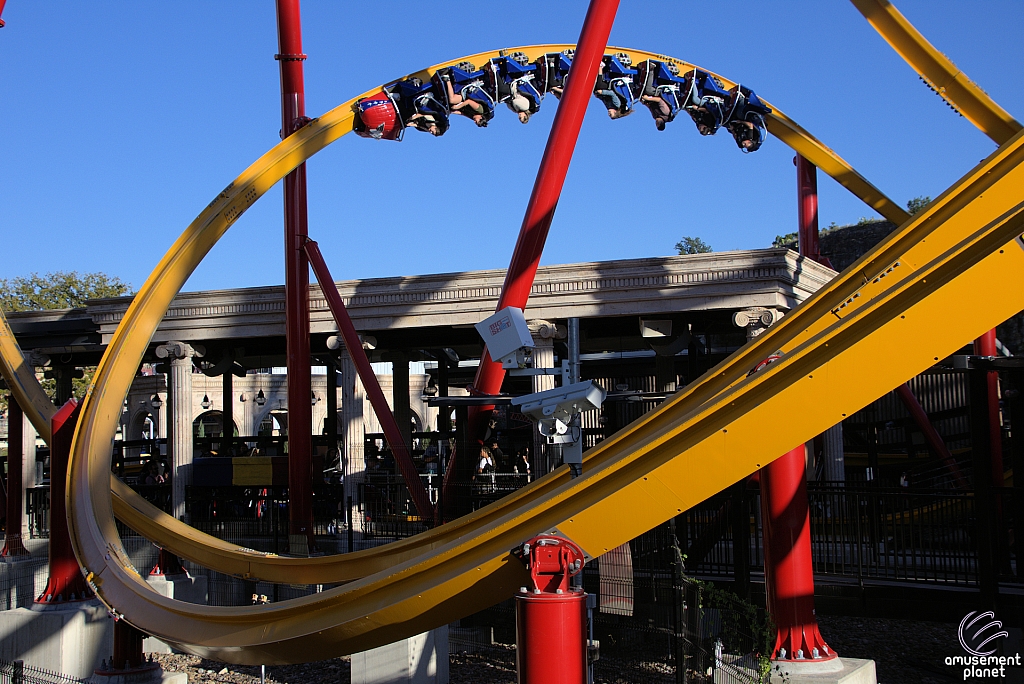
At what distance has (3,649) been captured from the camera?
44.5ft

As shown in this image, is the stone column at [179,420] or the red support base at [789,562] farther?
the stone column at [179,420]

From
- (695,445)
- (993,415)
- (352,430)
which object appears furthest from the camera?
(352,430)

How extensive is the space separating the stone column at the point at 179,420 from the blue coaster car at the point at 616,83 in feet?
35.6

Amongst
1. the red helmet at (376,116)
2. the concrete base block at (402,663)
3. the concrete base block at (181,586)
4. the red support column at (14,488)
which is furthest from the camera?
the red support column at (14,488)

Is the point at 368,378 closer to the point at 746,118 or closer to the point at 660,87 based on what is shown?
the point at 660,87

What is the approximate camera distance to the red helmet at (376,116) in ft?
53.9

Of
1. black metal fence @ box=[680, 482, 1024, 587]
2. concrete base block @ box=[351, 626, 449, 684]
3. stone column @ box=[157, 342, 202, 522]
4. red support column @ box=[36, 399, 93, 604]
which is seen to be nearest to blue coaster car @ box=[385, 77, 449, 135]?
red support column @ box=[36, 399, 93, 604]

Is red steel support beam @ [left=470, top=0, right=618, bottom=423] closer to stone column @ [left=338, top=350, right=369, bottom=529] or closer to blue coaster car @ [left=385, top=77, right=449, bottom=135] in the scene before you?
blue coaster car @ [left=385, top=77, right=449, bottom=135]

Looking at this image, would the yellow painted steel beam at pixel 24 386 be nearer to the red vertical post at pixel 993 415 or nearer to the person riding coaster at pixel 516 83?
the person riding coaster at pixel 516 83

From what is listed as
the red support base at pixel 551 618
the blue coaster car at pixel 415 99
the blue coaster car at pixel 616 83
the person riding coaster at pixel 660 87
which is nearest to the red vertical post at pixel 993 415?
the person riding coaster at pixel 660 87

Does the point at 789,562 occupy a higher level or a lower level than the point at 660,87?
lower

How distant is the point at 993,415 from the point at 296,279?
44.3 feet

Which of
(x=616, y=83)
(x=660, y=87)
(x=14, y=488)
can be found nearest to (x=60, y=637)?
(x=14, y=488)

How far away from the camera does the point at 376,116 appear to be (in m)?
16.5
